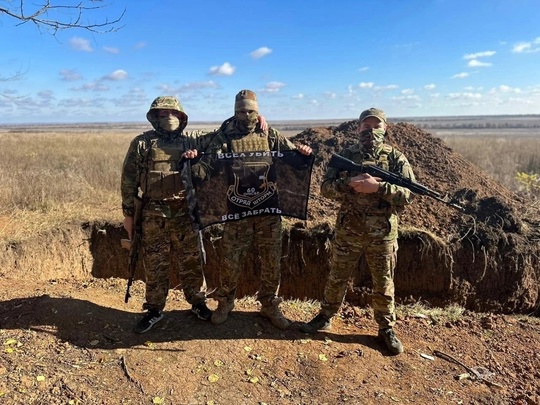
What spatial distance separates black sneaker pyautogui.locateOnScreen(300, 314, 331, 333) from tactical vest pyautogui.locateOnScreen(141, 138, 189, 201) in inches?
83.2

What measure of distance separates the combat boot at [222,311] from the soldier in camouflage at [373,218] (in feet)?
4.38

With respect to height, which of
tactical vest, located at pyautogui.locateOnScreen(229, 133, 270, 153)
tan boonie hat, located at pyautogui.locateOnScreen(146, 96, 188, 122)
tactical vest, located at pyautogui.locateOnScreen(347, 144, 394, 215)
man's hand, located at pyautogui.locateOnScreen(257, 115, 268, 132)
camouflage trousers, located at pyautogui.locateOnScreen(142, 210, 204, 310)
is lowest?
camouflage trousers, located at pyautogui.locateOnScreen(142, 210, 204, 310)

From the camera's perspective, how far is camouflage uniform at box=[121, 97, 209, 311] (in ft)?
13.9

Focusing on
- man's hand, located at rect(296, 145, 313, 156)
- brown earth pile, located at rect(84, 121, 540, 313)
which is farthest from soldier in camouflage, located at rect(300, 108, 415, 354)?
brown earth pile, located at rect(84, 121, 540, 313)

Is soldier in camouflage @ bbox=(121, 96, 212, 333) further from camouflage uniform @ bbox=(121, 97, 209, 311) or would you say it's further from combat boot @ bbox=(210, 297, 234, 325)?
combat boot @ bbox=(210, 297, 234, 325)

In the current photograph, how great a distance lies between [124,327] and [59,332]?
0.68m

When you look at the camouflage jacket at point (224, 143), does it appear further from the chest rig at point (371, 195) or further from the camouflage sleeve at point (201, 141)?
the chest rig at point (371, 195)

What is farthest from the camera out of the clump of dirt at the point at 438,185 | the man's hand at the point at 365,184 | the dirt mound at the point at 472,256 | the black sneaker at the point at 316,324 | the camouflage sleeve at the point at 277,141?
the clump of dirt at the point at 438,185

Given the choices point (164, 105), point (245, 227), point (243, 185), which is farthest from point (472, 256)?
point (164, 105)

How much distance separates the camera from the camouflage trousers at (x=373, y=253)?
163 inches

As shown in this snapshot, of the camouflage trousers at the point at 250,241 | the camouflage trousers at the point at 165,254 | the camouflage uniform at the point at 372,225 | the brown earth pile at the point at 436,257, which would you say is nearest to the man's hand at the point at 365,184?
the camouflage uniform at the point at 372,225

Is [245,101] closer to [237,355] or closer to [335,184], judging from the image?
[335,184]

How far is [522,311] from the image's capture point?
6.52m

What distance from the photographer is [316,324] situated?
462 centimetres
